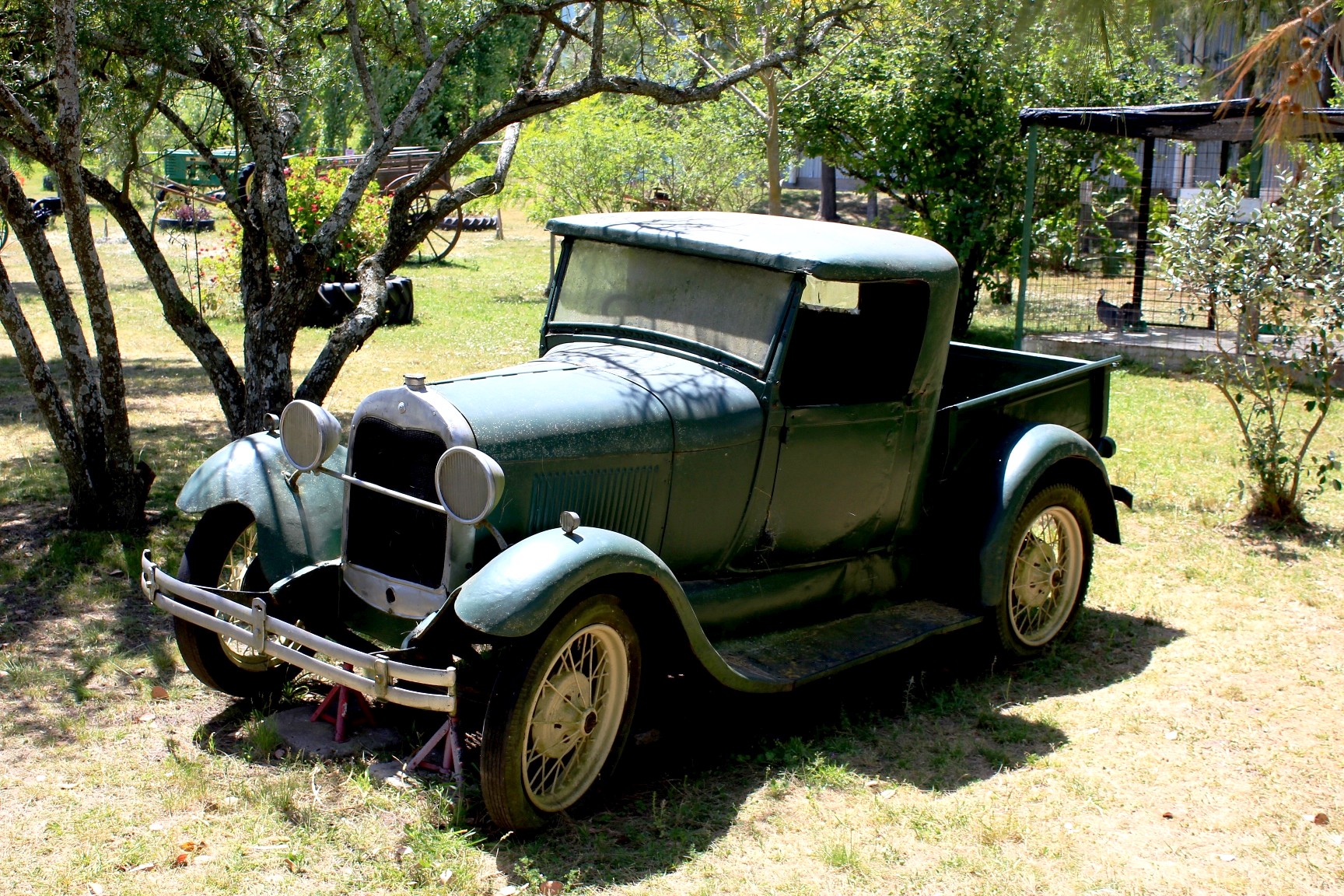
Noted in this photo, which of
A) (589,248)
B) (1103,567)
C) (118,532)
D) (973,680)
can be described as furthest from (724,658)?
(118,532)

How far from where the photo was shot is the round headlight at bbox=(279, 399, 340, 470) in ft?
13.0

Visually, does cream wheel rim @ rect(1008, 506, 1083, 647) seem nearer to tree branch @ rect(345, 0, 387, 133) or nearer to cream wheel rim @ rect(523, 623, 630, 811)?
cream wheel rim @ rect(523, 623, 630, 811)

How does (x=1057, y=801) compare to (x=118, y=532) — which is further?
(x=118, y=532)

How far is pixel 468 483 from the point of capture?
343cm

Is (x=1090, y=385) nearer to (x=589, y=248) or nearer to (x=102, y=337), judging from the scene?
(x=589, y=248)

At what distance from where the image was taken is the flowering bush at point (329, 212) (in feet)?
45.6

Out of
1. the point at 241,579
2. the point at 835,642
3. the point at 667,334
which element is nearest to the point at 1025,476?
the point at 835,642

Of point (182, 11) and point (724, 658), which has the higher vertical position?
point (182, 11)

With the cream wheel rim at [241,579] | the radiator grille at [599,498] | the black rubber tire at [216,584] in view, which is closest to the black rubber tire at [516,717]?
the radiator grille at [599,498]

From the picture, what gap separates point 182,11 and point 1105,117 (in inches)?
338

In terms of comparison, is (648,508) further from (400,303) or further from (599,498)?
(400,303)

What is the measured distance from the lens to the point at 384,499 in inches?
153

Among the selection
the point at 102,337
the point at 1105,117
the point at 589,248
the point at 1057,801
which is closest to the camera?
the point at 1057,801

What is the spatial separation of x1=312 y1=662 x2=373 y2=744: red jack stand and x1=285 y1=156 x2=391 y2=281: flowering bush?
33.7ft
